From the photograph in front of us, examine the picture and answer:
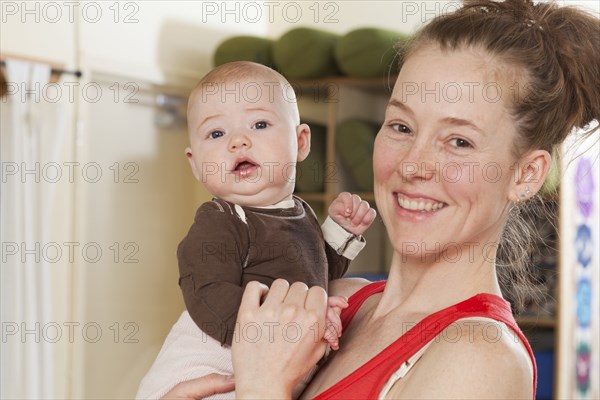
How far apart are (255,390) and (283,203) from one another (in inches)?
13.2

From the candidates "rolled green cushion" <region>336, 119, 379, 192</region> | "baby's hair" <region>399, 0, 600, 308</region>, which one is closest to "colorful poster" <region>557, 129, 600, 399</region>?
"rolled green cushion" <region>336, 119, 379, 192</region>

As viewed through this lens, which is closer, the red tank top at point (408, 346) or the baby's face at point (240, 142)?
the red tank top at point (408, 346)

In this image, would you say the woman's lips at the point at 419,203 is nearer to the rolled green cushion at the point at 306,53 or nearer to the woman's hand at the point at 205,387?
the woman's hand at the point at 205,387

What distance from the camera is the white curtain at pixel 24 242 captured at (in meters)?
2.45

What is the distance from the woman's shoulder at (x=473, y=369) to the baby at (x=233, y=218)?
293 millimetres

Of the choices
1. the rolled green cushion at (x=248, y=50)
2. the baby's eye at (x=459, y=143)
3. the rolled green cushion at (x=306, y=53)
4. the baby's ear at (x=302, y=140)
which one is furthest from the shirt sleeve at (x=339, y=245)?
the rolled green cushion at (x=248, y=50)

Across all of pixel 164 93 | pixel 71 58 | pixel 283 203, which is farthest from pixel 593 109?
pixel 164 93

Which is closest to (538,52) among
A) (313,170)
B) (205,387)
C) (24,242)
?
(205,387)

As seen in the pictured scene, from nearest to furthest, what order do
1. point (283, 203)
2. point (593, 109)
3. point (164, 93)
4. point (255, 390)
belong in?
1. point (255, 390)
2. point (593, 109)
3. point (283, 203)
4. point (164, 93)

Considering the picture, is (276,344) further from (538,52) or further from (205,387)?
(538,52)

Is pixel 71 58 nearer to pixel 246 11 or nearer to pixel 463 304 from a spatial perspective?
pixel 246 11

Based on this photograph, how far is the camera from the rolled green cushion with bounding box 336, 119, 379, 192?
9.81ft

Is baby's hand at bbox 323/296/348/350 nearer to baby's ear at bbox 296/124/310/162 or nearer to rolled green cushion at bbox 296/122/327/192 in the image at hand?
baby's ear at bbox 296/124/310/162

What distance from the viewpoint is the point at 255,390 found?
3.13 feet
